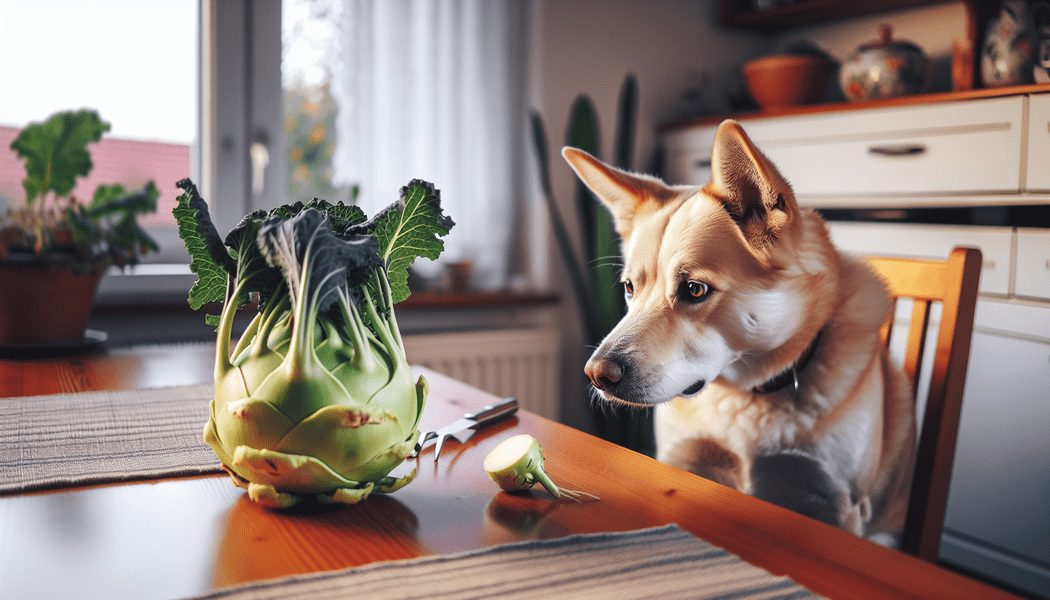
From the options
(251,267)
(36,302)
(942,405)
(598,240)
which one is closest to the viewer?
(251,267)

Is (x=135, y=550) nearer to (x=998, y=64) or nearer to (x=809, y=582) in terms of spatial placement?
(x=809, y=582)

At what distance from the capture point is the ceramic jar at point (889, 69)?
209cm

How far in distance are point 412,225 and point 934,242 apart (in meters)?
1.82

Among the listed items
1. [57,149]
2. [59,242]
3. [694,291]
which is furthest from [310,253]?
[57,149]

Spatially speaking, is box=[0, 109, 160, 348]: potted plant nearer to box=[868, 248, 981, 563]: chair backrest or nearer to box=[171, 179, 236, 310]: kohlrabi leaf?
box=[171, 179, 236, 310]: kohlrabi leaf

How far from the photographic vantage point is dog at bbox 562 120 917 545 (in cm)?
88

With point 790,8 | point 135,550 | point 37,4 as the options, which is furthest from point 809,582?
point 790,8

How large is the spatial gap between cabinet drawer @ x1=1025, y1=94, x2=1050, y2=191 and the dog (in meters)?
1.06

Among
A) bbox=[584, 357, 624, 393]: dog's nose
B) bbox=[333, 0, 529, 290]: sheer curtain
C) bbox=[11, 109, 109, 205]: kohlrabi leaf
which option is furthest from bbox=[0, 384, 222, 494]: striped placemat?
bbox=[333, 0, 529, 290]: sheer curtain

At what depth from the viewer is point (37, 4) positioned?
6.24ft

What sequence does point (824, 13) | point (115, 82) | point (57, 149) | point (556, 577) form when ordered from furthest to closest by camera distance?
point (824, 13) < point (115, 82) < point (57, 149) < point (556, 577)

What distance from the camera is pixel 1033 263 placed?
5.69 ft

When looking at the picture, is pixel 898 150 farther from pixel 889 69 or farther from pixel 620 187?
pixel 620 187

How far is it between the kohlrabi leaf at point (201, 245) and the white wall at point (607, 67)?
1956mm
